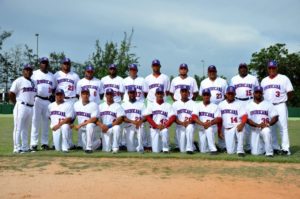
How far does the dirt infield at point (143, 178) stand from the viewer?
4.97 m

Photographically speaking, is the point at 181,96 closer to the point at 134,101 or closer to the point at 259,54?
the point at 134,101

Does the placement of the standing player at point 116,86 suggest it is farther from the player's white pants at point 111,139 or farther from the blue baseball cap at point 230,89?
the blue baseball cap at point 230,89

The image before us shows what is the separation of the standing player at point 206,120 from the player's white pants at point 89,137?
90.7 inches

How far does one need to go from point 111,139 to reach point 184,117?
5.72 feet

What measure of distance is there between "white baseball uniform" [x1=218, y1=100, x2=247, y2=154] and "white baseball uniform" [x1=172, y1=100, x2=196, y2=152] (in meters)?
0.69

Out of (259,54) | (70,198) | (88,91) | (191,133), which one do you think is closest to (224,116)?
(191,133)

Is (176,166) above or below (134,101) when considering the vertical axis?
below

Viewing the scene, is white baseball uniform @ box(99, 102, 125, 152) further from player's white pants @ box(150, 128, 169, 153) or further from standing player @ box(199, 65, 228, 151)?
standing player @ box(199, 65, 228, 151)

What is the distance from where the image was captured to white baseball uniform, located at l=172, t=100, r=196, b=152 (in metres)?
8.77

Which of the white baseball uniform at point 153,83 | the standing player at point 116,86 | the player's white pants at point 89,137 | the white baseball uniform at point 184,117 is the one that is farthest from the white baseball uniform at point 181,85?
the player's white pants at point 89,137

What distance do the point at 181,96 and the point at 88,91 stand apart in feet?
7.12

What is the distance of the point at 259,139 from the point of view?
8578 millimetres

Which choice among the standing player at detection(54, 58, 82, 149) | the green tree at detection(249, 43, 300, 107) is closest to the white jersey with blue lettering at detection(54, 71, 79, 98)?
the standing player at detection(54, 58, 82, 149)

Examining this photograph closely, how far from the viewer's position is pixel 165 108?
9117 millimetres
